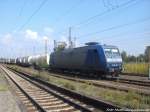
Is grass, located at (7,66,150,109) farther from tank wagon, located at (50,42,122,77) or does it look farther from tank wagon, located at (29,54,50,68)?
tank wagon, located at (29,54,50,68)

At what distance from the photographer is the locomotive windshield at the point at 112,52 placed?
2974 cm

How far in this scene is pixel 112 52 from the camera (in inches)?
1202

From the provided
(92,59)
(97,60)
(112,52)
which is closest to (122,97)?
(97,60)

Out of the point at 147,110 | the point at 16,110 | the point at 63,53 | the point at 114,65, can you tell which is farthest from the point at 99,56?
the point at 147,110

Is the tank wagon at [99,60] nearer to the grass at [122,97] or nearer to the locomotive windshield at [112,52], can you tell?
the locomotive windshield at [112,52]

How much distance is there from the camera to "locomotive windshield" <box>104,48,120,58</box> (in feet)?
97.6

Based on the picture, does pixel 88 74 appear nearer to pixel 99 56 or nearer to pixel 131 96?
pixel 99 56

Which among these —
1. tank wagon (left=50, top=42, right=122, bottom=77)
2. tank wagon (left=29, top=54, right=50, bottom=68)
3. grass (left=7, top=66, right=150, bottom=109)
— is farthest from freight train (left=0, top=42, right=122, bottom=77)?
tank wagon (left=29, top=54, right=50, bottom=68)

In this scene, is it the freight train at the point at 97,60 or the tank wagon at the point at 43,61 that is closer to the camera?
the freight train at the point at 97,60

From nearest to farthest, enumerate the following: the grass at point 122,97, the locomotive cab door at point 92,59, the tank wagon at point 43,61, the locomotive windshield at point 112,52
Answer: the grass at point 122,97
the locomotive windshield at point 112,52
the locomotive cab door at point 92,59
the tank wagon at point 43,61

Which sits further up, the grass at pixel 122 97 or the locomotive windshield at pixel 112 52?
the locomotive windshield at pixel 112 52

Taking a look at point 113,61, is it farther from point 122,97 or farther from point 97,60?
point 122,97

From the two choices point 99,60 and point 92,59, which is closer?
point 99,60

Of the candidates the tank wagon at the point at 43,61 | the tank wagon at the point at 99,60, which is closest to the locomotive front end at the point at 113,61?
the tank wagon at the point at 99,60
